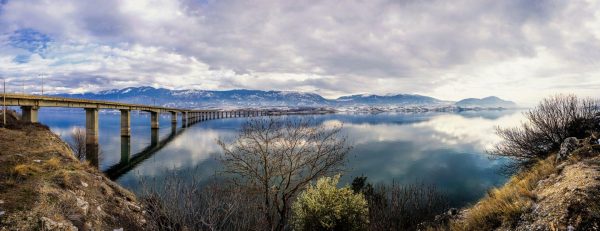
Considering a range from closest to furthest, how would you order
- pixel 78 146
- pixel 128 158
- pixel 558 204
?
pixel 558 204, pixel 78 146, pixel 128 158

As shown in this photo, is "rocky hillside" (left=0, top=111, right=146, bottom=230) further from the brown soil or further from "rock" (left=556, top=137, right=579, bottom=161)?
"rock" (left=556, top=137, right=579, bottom=161)

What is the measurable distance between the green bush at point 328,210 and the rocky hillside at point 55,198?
10.5 m

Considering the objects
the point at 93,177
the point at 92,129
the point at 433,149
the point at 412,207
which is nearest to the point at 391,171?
the point at 412,207

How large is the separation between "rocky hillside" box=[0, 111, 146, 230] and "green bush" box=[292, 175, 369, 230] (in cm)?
1047

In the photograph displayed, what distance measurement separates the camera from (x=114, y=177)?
137 feet

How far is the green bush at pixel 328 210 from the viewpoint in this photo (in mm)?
21172

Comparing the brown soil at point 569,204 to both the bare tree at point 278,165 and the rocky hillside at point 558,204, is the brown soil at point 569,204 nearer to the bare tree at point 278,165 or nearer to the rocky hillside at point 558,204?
the rocky hillside at point 558,204

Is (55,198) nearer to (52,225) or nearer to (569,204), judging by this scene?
(52,225)

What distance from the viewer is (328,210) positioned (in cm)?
2145

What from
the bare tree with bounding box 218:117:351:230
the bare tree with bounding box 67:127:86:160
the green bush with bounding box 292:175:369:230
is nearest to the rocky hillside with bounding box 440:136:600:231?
the green bush with bounding box 292:175:369:230

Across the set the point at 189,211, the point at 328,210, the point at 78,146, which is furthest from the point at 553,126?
the point at 78,146

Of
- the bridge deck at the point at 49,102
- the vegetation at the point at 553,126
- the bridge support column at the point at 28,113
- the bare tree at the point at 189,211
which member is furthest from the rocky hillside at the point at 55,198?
the vegetation at the point at 553,126

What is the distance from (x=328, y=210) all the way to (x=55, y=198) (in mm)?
16069

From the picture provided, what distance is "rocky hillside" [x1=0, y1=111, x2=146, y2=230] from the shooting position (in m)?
13.9
